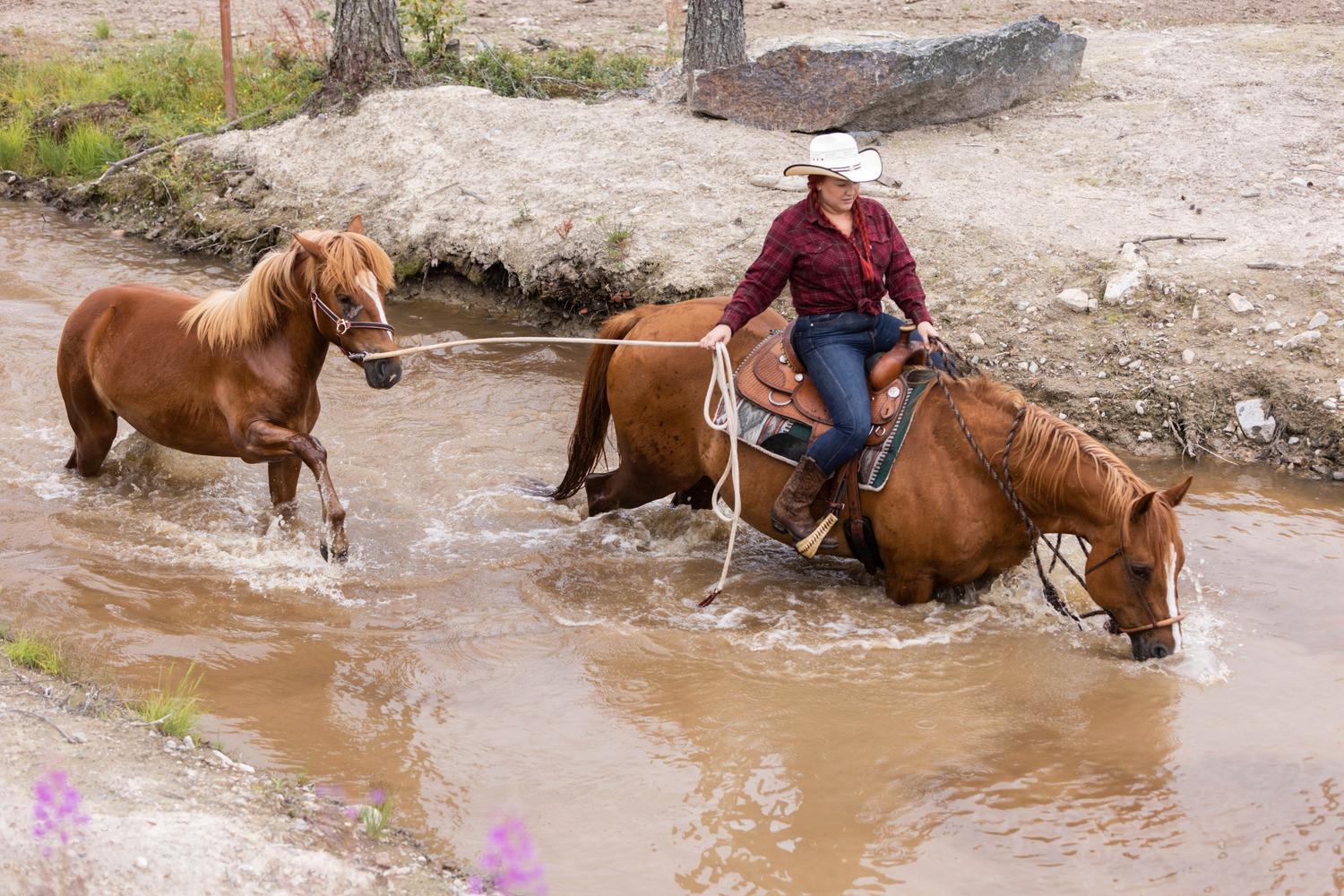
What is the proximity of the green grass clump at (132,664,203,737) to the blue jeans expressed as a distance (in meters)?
2.85

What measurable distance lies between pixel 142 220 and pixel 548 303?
4.82 m

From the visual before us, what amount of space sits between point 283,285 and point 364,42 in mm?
7034

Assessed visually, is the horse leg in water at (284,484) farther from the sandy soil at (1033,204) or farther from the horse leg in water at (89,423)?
the sandy soil at (1033,204)

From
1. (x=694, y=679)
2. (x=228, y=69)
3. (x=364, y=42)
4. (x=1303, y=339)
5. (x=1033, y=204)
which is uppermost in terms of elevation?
(x=364, y=42)

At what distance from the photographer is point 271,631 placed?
18.7 feet

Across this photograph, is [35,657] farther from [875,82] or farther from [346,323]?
[875,82]

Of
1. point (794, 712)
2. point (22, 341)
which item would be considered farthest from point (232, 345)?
point (22, 341)

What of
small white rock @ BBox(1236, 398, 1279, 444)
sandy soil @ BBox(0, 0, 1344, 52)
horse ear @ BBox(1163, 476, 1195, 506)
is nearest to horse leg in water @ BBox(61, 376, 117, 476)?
horse ear @ BBox(1163, 476, 1195, 506)

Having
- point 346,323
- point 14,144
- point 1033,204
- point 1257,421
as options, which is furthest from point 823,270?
point 14,144

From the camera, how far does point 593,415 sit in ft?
22.7

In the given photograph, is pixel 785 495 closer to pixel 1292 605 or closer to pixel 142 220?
pixel 1292 605

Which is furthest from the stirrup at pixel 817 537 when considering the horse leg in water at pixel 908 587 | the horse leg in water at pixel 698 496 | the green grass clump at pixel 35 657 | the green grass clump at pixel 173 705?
the green grass clump at pixel 35 657

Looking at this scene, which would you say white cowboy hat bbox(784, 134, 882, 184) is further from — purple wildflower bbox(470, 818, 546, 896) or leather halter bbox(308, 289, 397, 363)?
purple wildflower bbox(470, 818, 546, 896)

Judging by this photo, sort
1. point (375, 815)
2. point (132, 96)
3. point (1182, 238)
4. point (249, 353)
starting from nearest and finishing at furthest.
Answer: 1. point (375, 815)
2. point (249, 353)
3. point (1182, 238)
4. point (132, 96)
